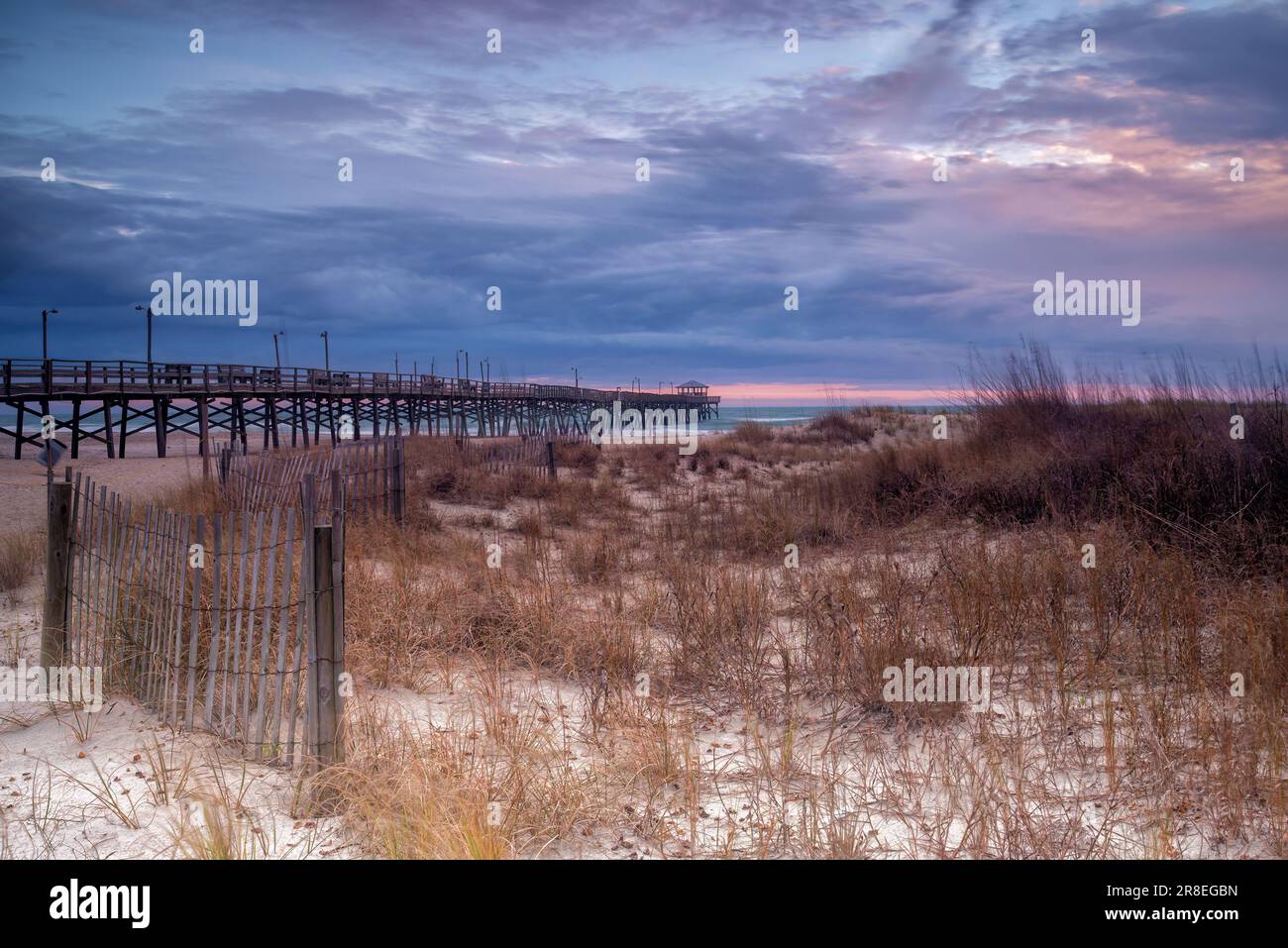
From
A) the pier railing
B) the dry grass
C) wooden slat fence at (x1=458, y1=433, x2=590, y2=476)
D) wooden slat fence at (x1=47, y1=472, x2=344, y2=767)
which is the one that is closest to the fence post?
wooden slat fence at (x1=47, y1=472, x2=344, y2=767)

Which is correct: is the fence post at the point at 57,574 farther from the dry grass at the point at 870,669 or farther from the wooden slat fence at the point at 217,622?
the dry grass at the point at 870,669

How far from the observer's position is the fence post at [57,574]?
267 inches

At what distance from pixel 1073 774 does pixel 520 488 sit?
13.3 meters

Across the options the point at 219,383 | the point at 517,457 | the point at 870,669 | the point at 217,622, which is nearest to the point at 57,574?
the point at 217,622

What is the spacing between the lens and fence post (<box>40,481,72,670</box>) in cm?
678

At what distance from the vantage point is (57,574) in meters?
6.85

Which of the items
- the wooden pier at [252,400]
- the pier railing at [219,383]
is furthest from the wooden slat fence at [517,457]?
the pier railing at [219,383]

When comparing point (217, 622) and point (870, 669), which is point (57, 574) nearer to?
point (217, 622)

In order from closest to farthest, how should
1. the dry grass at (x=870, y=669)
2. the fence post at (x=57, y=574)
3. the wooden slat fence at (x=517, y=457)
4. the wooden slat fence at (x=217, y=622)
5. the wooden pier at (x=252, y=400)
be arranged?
the dry grass at (x=870, y=669) < the wooden slat fence at (x=217, y=622) < the fence post at (x=57, y=574) < the wooden slat fence at (x=517, y=457) < the wooden pier at (x=252, y=400)

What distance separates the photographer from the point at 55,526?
6.80 metres

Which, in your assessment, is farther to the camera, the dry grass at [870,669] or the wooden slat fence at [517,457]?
the wooden slat fence at [517,457]

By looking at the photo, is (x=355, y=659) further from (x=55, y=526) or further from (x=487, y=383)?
(x=487, y=383)

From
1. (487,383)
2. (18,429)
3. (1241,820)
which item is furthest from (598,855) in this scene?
(487,383)

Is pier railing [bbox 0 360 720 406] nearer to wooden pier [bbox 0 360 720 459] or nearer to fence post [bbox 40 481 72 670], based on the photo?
wooden pier [bbox 0 360 720 459]
